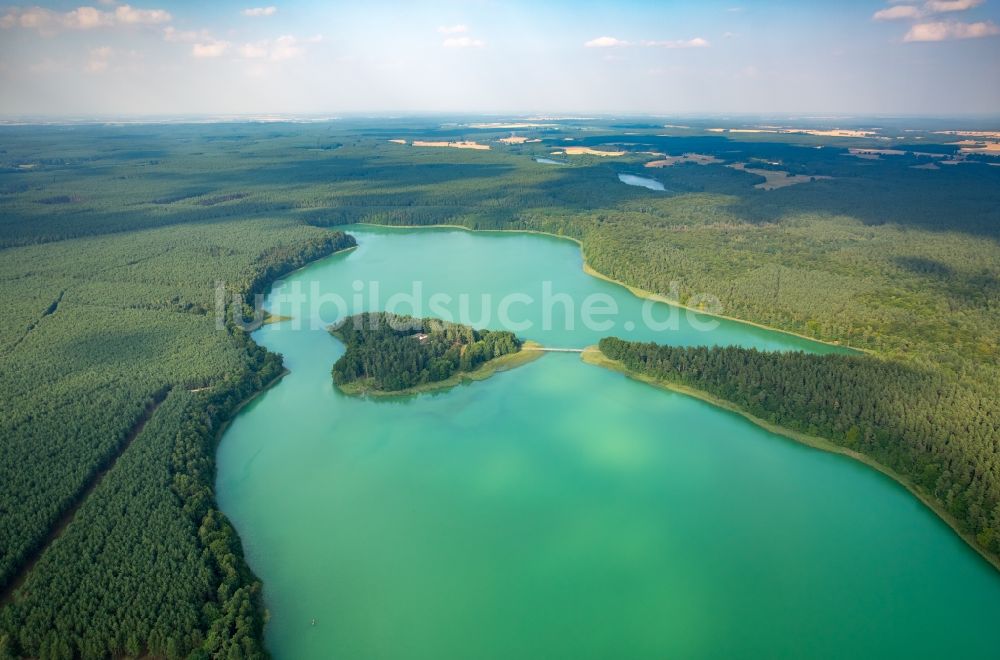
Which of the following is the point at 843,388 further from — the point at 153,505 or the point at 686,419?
the point at 153,505

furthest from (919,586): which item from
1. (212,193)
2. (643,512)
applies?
(212,193)

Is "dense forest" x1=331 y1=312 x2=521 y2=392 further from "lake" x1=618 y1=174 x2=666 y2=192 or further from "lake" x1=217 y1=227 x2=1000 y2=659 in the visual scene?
"lake" x1=618 y1=174 x2=666 y2=192

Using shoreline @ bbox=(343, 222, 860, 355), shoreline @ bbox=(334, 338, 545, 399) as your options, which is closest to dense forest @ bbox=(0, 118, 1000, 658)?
shoreline @ bbox=(343, 222, 860, 355)

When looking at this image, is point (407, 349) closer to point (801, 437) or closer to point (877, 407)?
point (801, 437)

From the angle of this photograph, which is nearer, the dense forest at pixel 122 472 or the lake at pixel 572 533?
the dense forest at pixel 122 472

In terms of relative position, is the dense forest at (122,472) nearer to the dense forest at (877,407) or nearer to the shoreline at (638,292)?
the dense forest at (877,407)

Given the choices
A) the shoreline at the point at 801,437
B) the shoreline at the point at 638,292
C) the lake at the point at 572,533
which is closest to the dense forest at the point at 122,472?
the lake at the point at 572,533
